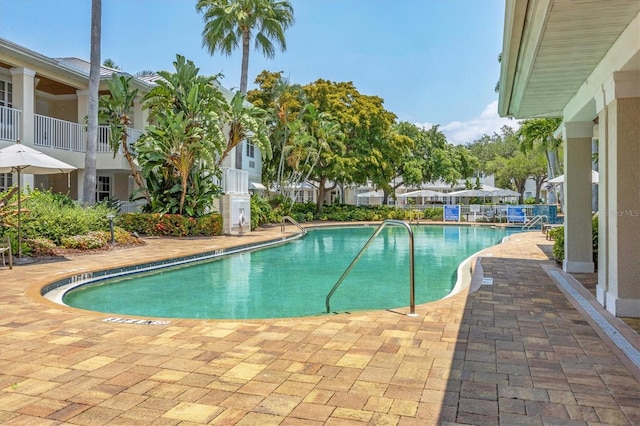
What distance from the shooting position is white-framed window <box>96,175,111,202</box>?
20984 mm

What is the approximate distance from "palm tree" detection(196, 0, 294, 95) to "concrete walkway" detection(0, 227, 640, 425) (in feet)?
66.1

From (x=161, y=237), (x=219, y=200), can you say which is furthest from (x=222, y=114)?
(x=161, y=237)

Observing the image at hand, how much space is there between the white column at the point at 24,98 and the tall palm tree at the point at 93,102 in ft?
6.15

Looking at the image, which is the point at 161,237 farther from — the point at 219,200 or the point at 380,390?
the point at 380,390

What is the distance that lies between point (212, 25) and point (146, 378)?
906 inches

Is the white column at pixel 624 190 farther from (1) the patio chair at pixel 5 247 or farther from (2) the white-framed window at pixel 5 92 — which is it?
(2) the white-framed window at pixel 5 92

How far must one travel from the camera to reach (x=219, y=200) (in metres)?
18.1

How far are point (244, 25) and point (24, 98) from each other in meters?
11.1

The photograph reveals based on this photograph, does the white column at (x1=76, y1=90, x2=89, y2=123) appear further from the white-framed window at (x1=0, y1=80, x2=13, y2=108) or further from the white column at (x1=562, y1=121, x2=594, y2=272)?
the white column at (x1=562, y1=121, x2=594, y2=272)

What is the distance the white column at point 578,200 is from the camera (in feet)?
27.3

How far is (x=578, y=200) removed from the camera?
27.5 ft

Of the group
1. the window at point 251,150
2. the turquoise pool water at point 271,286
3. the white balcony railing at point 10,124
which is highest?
the window at point 251,150

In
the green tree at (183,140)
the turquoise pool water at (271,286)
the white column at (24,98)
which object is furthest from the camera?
the green tree at (183,140)

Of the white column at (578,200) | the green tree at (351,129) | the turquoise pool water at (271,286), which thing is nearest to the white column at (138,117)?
the turquoise pool water at (271,286)
